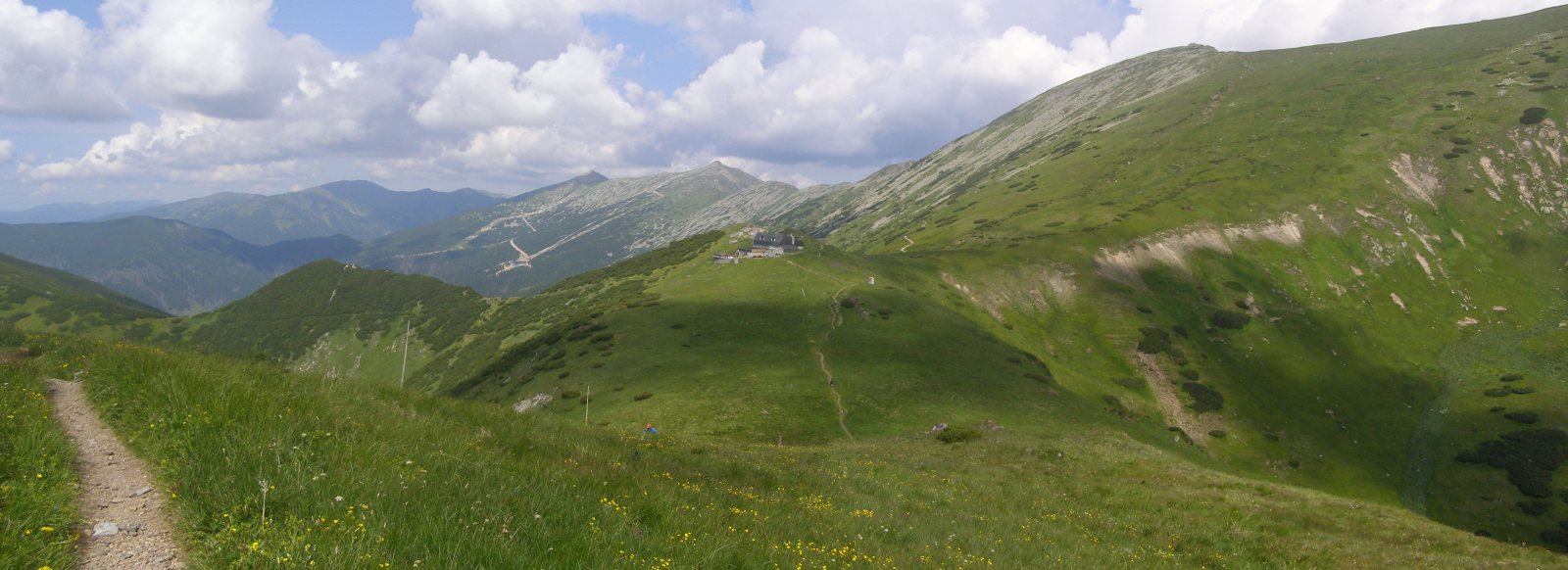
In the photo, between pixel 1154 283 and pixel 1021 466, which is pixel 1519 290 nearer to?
pixel 1154 283

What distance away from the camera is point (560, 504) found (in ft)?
25.3

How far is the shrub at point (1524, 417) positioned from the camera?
239ft

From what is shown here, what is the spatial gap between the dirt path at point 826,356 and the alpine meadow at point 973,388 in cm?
36

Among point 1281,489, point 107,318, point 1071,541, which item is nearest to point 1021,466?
point 1281,489

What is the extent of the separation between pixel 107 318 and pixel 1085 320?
27122cm

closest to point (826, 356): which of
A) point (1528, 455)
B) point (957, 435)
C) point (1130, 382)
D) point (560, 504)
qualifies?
point (957, 435)

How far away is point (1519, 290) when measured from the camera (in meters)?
109

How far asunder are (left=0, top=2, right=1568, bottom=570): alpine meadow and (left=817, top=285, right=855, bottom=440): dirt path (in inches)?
14.1

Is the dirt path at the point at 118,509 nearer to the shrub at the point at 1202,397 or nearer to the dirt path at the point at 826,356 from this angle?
the dirt path at the point at 826,356

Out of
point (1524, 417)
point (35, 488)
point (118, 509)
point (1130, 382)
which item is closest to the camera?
point (35, 488)

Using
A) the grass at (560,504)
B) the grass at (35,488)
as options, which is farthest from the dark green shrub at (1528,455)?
the grass at (35,488)

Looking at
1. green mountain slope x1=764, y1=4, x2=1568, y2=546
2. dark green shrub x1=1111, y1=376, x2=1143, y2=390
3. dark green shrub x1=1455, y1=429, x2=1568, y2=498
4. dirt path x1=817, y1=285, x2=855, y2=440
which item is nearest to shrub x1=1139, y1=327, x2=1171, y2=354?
green mountain slope x1=764, y1=4, x2=1568, y2=546

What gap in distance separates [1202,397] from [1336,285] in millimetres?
55286

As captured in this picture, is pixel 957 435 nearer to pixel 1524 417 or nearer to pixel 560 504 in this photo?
pixel 560 504
